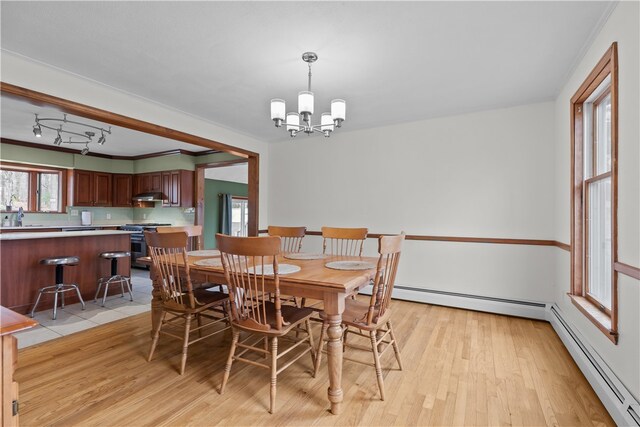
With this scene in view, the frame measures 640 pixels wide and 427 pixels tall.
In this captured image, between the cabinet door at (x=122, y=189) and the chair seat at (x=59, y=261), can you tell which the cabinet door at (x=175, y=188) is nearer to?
the cabinet door at (x=122, y=189)

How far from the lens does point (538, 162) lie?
3.32 m

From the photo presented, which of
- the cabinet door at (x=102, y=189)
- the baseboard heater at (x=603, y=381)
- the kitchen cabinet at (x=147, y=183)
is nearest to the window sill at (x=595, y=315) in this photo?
the baseboard heater at (x=603, y=381)

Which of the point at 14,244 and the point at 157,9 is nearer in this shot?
the point at 157,9

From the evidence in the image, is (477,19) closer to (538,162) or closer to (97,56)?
(538,162)

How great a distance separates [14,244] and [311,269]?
3405 millimetres

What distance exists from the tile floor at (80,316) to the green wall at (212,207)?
301cm

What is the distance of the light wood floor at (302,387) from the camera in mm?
1729

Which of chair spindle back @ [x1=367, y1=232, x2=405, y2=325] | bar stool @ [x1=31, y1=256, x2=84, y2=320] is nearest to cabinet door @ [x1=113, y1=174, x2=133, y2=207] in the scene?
bar stool @ [x1=31, y1=256, x2=84, y2=320]

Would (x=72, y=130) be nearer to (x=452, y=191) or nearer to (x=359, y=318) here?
(x=359, y=318)

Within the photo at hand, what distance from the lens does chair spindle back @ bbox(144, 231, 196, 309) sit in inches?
83.6

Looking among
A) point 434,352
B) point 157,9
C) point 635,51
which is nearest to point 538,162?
point 635,51

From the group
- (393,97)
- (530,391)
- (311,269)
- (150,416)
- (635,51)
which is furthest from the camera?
(393,97)

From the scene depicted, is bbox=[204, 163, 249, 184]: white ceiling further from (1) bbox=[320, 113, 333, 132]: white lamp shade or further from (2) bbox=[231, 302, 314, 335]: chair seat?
(2) bbox=[231, 302, 314, 335]: chair seat

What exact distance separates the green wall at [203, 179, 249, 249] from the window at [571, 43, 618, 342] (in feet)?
21.5
